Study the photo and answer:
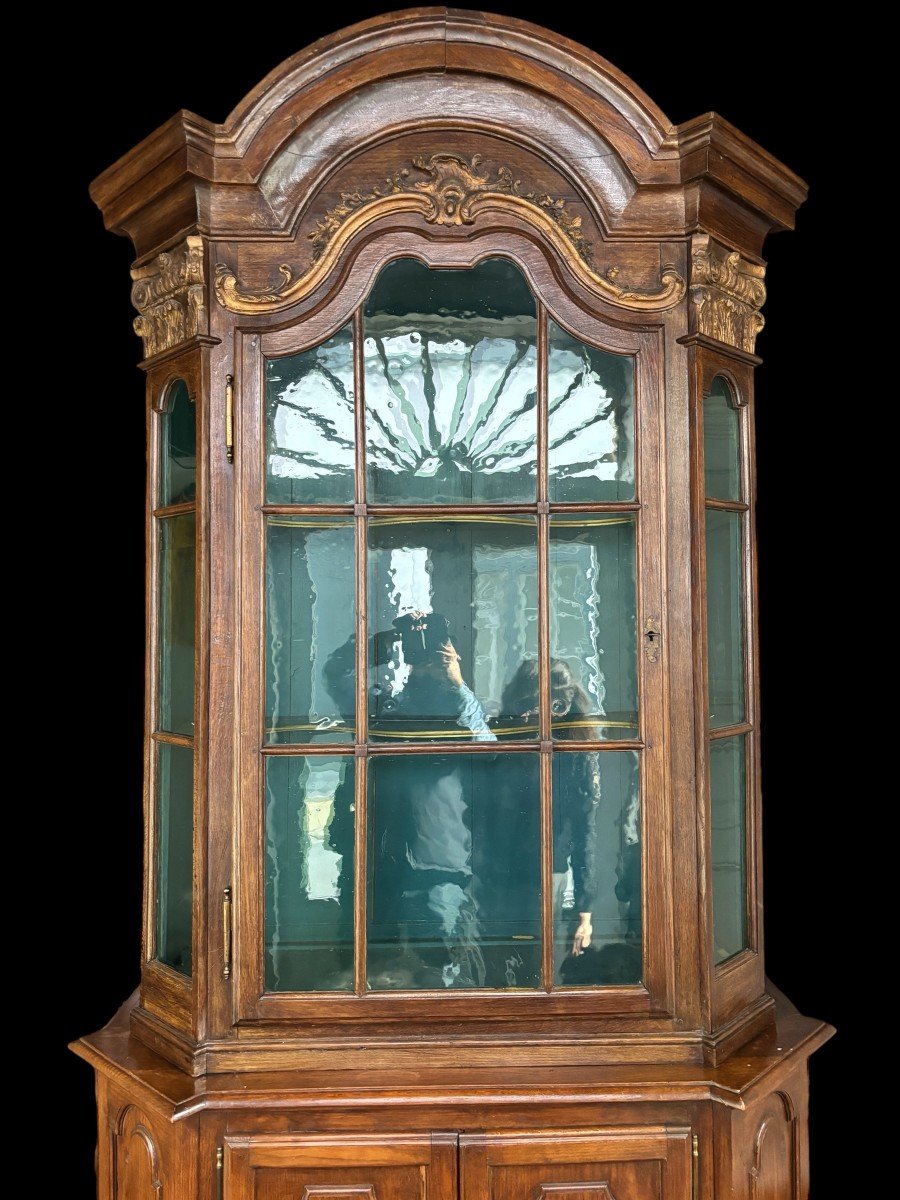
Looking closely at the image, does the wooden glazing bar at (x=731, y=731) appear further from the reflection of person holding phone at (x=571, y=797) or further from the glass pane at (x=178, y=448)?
the glass pane at (x=178, y=448)

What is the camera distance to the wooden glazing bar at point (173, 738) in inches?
112

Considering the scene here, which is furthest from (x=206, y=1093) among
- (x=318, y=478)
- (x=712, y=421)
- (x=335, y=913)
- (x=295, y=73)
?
(x=295, y=73)

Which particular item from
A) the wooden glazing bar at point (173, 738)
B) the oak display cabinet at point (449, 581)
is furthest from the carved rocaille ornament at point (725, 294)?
the wooden glazing bar at point (173, 738)

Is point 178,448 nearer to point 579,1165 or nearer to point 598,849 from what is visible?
point 598,849

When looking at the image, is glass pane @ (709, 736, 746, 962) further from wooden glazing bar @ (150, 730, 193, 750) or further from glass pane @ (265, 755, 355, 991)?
wooden glazing bar @ (150, 730, 193, 750)

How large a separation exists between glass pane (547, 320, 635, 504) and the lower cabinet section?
1341 millimetres

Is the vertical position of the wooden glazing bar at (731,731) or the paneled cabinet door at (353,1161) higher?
the wooden glazing bar at (731,731)

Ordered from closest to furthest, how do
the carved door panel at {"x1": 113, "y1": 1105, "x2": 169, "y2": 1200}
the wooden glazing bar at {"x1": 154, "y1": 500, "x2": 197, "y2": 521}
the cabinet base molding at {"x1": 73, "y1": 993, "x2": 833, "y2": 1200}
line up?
1. the cabinet base molding at {"x1": 73, "y1": 993, "x2": 833, "y2": 1200}
2. the carved door panel at {"x1": 113, "y1": 1105, "x2": 169, "y2": 1200}
3. the wooden glazing bar at {"x1": 154, "y1": 500, "x2": 197, "y2": 521}

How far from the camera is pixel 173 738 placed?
2904 mm

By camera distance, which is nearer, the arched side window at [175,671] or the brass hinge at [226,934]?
the brass hinge at [226,934]

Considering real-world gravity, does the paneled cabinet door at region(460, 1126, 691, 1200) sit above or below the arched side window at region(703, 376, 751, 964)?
below

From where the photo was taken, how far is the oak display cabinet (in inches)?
108

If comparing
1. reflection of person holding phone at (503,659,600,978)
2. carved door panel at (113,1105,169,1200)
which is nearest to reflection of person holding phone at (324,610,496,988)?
reflection of person holding phone at (503,659,600,978)

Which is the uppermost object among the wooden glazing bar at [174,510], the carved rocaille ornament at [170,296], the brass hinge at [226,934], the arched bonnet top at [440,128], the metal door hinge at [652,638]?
the arched bonnet top at [440,128]
